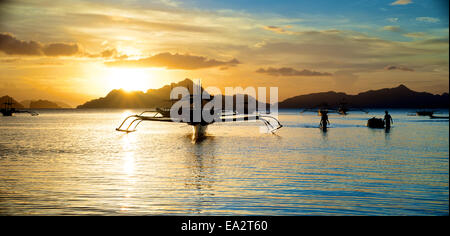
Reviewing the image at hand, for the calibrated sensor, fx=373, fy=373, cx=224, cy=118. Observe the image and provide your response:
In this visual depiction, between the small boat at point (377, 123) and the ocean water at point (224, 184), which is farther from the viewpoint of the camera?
the small boat at point (377, 123)

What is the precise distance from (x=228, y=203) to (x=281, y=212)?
187 centimetres

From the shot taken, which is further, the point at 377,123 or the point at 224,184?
the point at 377,123

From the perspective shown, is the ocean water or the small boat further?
the small boat

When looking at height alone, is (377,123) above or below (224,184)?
above

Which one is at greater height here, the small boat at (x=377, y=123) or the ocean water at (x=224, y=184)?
the small boat at (x=377, y=123)

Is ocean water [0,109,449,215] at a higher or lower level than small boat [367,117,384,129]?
lower

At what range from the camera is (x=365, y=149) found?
2998 cm
